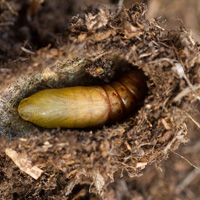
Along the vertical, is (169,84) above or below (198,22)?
below

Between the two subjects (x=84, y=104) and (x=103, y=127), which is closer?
(x=103, y=127)

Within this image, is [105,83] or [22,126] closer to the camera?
[22,126]

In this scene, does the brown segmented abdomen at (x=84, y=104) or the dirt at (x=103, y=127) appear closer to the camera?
the dirt at (x=103, y=127)

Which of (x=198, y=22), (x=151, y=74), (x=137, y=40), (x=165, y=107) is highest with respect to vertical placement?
(x=198, y=22)

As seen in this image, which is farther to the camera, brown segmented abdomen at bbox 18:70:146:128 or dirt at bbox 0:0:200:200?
brown segmented abdomen at bbox 18:70:146:128

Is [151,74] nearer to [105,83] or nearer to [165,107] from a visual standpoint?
[165,107]

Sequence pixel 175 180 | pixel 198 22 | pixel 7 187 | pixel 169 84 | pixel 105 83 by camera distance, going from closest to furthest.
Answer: pixel 169 84 < pixel 7 187 < pixel 105 83 < pixel 175 180 < pixel 198 22

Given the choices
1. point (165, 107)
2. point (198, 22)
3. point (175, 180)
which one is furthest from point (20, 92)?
point (198, 22)

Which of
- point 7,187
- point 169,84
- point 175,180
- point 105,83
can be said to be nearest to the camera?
point 169,84
